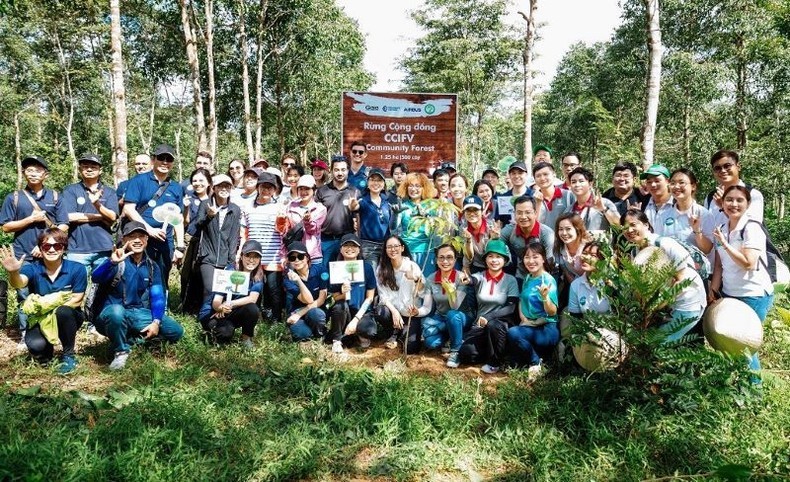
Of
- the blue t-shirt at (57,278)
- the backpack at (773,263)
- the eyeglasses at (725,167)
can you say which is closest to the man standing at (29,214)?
the blue t-shirt at (57,278)

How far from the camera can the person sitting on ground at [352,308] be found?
539 centimetres

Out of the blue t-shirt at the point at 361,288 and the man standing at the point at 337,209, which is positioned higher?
the man standing at the point at 337,209

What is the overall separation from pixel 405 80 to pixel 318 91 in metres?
7.23

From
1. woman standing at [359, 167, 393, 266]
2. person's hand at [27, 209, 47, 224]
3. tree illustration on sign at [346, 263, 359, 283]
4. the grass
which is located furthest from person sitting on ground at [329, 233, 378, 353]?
person's hand at [27, 209, 47, 224]

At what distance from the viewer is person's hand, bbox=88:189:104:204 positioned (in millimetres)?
5324

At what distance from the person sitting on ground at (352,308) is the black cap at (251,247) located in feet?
2.93

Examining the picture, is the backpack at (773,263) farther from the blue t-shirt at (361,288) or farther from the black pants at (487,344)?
the blue t-shirt at (361,288)

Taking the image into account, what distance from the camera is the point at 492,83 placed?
80.5 feet

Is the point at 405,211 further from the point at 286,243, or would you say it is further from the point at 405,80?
the point at 405,80

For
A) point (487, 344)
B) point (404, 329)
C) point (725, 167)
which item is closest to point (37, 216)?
point (404, 329)

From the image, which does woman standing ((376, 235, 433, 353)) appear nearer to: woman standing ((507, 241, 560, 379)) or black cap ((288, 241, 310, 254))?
black cap ((288, 241, 310, 254))

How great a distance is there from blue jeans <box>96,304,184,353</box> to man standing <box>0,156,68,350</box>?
3.73 feet

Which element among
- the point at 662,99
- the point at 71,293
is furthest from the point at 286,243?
the point at 662,99

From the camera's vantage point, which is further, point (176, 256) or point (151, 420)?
point (176, 256)
